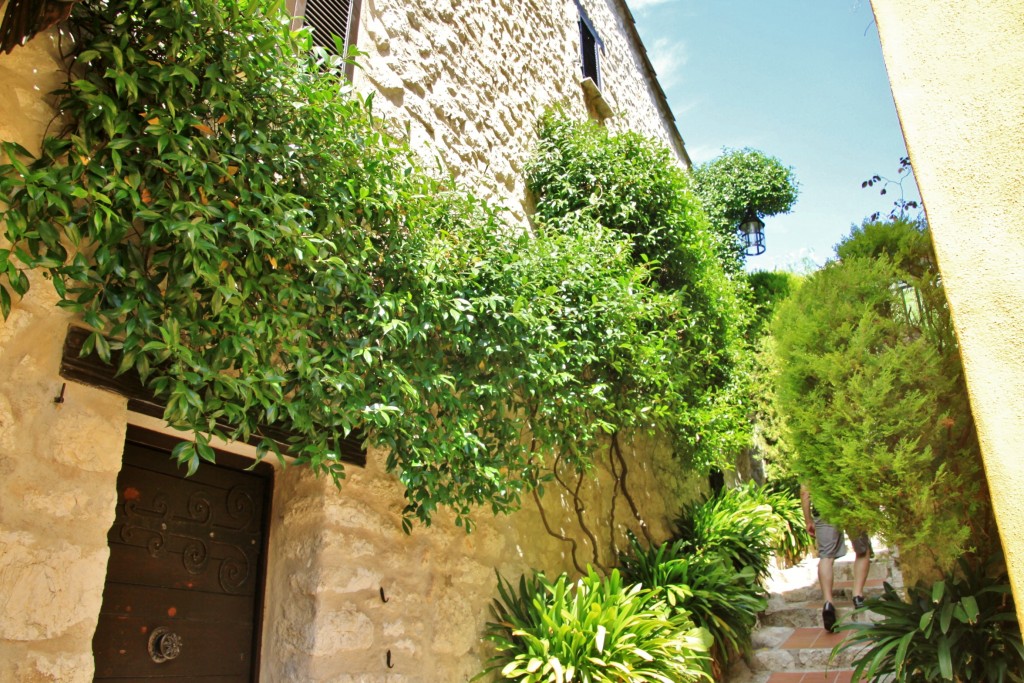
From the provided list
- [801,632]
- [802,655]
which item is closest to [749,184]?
[801,632]

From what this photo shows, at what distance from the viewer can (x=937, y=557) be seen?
12.4 feet

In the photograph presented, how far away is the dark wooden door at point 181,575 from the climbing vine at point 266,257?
0.32m

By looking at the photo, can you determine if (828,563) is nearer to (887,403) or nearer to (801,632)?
(801,632)

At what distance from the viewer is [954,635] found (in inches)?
138

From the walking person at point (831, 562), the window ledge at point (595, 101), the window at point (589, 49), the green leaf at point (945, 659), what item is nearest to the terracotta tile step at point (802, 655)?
the walking person at point (831, 562)

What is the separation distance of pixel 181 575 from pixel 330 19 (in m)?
3.20

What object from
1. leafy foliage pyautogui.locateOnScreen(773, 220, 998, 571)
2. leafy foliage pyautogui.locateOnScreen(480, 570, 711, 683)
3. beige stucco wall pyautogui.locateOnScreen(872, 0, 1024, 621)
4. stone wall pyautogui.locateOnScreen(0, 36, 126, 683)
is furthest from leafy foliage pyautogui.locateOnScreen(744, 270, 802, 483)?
stone wall pyautogui.locateOnScreen(0, 36, 126, 683)

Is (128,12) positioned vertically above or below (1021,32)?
above

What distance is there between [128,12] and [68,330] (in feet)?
3.79

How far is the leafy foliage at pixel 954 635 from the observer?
339cm

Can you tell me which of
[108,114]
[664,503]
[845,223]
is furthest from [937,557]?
[108,114]

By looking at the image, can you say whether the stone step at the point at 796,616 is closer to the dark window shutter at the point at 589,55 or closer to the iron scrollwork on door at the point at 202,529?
the iron scrollwork on door at the point at 202,529

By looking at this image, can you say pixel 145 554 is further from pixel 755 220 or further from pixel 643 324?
pixel 755 220

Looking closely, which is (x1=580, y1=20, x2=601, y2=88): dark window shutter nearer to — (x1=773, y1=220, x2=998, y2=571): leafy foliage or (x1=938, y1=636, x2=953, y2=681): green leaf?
(x1=773, y1=220, x2=998, y2=571): leafy foliage
